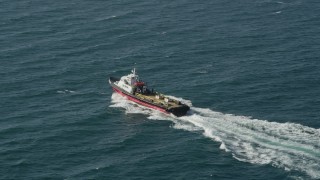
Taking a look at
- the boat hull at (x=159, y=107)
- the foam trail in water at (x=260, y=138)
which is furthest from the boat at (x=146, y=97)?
the foam trail in water at (x=260, y=138)

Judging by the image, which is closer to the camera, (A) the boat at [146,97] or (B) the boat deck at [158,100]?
(A) the boat at [146,97]

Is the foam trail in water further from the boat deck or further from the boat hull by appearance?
the boat deck

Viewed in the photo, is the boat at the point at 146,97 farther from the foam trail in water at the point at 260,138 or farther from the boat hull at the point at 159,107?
the foam trail in water at the point at 260,138

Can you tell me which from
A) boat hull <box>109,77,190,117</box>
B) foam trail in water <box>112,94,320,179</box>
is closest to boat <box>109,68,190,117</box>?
boat hull <box>109,77,190,117</box>

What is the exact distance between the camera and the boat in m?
179

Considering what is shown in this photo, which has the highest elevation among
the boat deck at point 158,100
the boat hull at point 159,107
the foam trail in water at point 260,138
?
the boat deck at point 158,100

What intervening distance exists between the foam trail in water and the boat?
7.70 feet

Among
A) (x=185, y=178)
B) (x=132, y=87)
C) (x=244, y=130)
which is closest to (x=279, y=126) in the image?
(x=244, y=130)

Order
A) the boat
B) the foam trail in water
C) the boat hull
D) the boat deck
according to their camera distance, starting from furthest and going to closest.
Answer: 1. the boat deck
2. the boat
3. the boat hull
4. the foam trail in water

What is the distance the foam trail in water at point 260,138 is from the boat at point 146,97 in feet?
7.70

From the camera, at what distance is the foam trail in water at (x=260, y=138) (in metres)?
150

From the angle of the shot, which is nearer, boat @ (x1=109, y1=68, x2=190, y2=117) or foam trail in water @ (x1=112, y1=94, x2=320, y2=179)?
foam trail in water @ (x1=112, y1=94, x2=320, y2=179)

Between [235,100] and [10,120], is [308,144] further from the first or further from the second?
[10,120]

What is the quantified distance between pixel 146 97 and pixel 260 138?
42.7m
